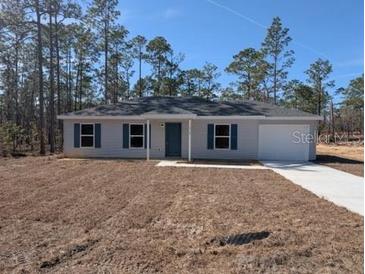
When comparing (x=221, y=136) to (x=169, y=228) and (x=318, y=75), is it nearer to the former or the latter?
(x=169, y=228)

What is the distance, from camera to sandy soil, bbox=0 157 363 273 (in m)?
3.86

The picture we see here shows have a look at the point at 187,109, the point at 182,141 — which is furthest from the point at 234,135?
the point at 187,109

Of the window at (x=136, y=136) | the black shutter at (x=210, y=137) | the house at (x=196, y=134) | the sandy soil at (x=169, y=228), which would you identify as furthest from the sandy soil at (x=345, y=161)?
the window at (x=136, y=136)

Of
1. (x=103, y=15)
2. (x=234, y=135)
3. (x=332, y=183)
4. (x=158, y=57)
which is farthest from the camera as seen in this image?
(x=158, y=57)

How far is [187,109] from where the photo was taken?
17250 millimetres

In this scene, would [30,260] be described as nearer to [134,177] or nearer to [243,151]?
[134,177]

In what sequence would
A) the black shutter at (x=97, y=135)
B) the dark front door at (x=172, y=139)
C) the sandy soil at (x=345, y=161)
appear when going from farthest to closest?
1. the black shutter at (x=97, y=135)
2. the dark front door at (x=172, y=139)
3. the sandy soil at (x=345, y=161)

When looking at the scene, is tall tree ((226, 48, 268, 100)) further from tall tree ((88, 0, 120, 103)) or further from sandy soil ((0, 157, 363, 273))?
sandy soil ((0, 157, 363, 273))

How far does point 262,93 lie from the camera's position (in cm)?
3912

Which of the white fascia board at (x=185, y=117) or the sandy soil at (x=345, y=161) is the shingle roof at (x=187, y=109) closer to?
the white fascia board at (x=185, y=117)

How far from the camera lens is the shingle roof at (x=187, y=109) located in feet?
53.5

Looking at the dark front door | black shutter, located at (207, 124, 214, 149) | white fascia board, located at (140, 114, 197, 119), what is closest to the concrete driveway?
black shutter, located at (207, 124, 214, 149)

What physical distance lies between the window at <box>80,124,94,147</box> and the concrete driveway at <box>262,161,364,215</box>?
332 inches

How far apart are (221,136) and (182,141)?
1.85 m
